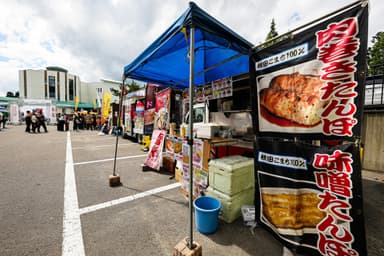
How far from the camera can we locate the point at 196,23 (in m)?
1.81

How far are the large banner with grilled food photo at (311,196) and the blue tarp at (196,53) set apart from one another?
147 centimetres

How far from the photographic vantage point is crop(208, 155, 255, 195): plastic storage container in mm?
2270

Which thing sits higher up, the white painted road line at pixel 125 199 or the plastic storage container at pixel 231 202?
the plastic storage container at pixel 231 202

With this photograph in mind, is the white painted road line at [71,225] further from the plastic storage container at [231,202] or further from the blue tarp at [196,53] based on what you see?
the blue tarp at [196,53]

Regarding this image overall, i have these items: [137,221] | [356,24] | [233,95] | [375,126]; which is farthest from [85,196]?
[375,126]

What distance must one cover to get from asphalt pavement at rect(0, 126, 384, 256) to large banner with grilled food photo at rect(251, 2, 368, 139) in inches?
59.3

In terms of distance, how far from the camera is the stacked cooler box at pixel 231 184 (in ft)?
7.45

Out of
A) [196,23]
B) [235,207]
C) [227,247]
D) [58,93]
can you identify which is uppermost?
[58,93]

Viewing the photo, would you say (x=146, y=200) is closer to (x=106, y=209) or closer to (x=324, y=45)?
(x=106, y=209)

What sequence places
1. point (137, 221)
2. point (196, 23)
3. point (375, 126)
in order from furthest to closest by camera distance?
point (375, 126) < point (137, 221) < point (196, 23)

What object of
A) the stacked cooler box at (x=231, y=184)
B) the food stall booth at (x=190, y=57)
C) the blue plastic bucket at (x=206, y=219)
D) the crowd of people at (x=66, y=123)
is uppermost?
the food stall booth at (x=190, y=57)

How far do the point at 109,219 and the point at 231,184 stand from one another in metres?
1.88

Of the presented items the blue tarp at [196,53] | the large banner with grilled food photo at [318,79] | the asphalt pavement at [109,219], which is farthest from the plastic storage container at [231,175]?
the blue tarp at [196,53]

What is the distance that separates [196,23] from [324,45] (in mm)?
1307
